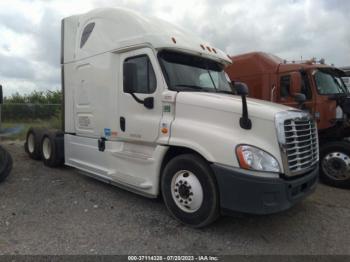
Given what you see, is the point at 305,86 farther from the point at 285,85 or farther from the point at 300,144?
the point at 300,144

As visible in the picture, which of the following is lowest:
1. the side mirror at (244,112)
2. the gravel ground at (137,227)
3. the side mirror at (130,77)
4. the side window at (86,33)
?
the gravel ground at (137,227)

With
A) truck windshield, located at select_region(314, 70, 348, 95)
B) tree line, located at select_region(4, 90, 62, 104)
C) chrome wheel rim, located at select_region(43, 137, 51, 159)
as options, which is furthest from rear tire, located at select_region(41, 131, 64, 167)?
tree line, located at select_region(4, 90, 62, 104)

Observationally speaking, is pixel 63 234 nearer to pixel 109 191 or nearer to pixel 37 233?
pixel 37 233

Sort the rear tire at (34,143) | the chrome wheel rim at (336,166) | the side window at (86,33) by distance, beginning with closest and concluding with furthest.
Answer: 1. the side window at (86,33)
2. the chrome wheel rim at (336,166)
3. the rear tire at (34,143)

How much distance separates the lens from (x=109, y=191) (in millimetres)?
5969

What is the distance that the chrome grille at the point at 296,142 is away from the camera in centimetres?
389

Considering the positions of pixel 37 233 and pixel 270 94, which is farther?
pixel 270 94

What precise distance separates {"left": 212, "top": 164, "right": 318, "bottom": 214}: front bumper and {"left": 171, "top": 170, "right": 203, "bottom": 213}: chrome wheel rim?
36 cm

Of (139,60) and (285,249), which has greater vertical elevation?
(139,60)

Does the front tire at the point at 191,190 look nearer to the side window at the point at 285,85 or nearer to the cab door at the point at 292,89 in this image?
the cab door at the point at 292,89

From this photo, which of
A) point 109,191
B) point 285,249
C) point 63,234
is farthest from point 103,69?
point 285,249

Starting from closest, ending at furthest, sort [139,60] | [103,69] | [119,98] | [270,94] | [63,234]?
[63,234]
[139,60]
[119,98]
[103,69]
[270,94]

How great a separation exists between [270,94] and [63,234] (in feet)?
20.0

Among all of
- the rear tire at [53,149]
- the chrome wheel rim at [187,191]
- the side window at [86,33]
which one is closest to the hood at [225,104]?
the chrome wheel rim at [187,191]
